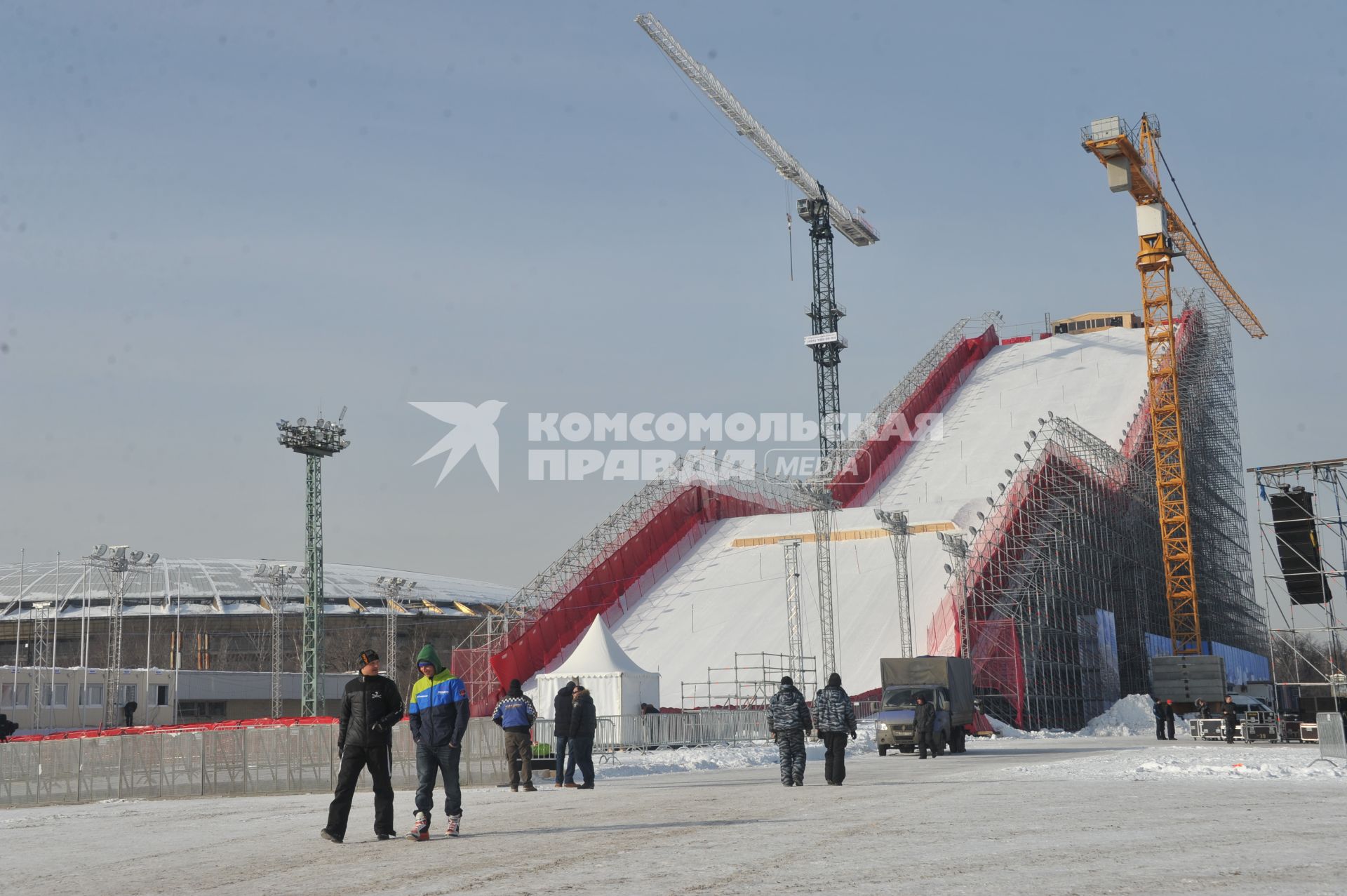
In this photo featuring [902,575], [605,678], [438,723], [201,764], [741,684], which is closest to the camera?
[438,723]

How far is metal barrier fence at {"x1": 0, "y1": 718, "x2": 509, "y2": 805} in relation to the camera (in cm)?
1862

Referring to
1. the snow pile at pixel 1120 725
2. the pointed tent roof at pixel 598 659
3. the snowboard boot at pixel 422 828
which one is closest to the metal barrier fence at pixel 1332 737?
the snowboard boot at pixel 422 828

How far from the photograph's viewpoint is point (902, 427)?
200ft

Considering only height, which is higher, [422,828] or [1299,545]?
[1299,545]

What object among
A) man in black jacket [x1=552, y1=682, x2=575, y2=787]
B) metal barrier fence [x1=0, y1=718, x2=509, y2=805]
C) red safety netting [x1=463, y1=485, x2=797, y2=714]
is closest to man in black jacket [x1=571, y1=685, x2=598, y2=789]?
man in black jacket [x1=552, y1=682, x2=575, y2=787]

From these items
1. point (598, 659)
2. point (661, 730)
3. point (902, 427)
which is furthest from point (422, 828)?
point (902, 427)

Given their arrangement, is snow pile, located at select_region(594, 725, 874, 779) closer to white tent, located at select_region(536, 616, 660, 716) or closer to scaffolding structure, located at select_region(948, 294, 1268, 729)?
white tent, located at select_region(536, 616, 660, 716)

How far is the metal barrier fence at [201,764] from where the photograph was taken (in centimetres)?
1861

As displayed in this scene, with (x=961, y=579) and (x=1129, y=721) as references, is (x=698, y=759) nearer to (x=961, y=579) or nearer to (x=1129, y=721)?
(x=961, y=579)

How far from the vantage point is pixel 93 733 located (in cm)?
2197

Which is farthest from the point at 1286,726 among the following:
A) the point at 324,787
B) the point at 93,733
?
Result: the point at 93,733

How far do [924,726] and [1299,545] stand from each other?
1428 centimetres

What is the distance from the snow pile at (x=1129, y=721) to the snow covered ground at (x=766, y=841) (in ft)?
70.3

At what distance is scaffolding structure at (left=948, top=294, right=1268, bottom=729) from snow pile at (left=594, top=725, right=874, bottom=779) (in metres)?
9.79
